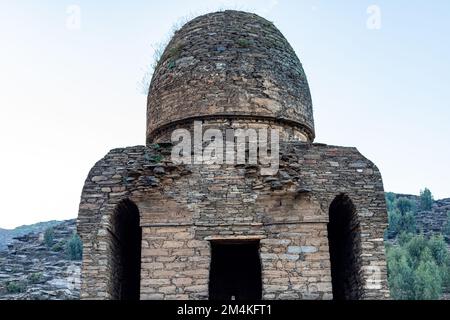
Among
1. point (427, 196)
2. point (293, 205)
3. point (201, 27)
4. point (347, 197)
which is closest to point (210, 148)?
point (293, 205)

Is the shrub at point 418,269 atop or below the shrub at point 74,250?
below

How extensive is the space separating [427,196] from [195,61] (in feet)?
127

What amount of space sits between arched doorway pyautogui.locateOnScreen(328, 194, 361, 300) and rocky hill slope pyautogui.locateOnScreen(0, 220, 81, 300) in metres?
13.9

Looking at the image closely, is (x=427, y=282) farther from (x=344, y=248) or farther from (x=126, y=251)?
(x=126, y=251)

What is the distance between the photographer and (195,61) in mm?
9695

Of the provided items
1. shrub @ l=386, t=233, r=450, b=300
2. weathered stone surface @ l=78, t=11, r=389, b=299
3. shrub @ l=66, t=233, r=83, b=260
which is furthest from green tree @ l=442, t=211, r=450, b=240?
weathered stone surface @ l=78, t=11, r=389, b=299

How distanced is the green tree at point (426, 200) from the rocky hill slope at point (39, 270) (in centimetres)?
2673

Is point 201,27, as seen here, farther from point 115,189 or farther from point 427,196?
point 427,196

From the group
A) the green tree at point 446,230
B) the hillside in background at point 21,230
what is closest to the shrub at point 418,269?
the green tree at point 446,230

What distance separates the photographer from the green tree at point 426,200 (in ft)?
144

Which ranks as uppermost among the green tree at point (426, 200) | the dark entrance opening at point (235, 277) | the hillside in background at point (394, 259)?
the green tree at point (426, 200)

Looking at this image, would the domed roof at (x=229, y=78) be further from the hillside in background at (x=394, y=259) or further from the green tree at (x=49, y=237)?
the green tree at (x=49, y=237)

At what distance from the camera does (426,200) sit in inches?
1740
